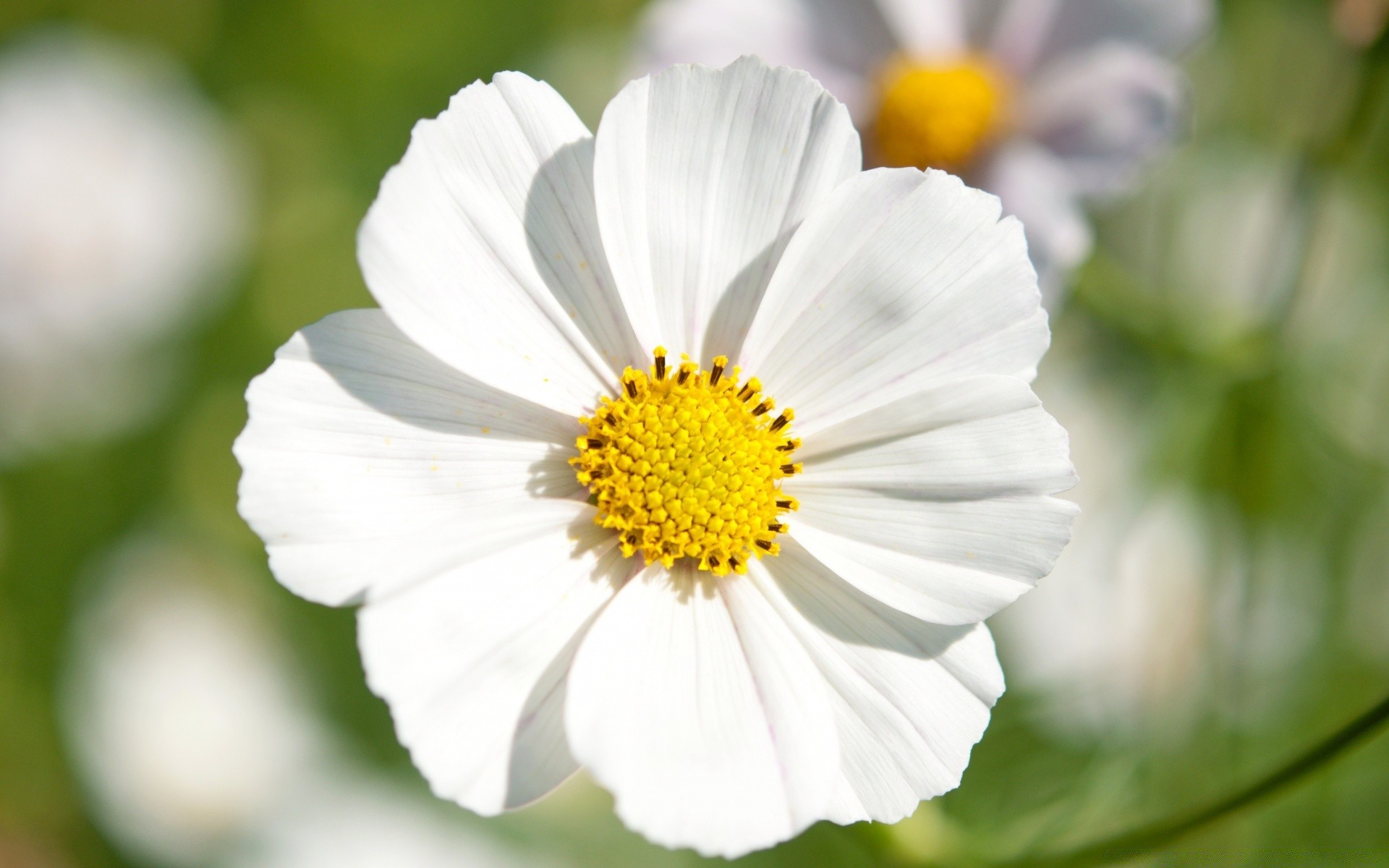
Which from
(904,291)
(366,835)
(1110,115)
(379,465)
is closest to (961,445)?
(904,291)

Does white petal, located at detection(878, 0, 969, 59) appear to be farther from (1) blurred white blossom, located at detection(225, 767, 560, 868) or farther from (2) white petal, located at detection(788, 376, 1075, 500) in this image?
(1) blurred white blossom, located at detection(225, 767, 560, 868)

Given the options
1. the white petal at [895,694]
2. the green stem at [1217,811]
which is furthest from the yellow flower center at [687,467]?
the green stem at [1217,811]

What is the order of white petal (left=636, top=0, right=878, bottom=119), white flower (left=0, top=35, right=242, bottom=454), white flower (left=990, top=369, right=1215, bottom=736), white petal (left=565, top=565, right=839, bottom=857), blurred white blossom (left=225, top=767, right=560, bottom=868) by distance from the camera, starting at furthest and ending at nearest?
1. white flower (left=0, top=35, right=242, bottom=454)
2. blurred white blossom (left=225, top=767, right=560, bottom=868)
3. white flower (left=990, top=369, right=1215, bottom=736)
4. white petal (left=636, top=0, right=878, bottom=119)
5. white petal (left=565, top=565, right=839, bottom=857)

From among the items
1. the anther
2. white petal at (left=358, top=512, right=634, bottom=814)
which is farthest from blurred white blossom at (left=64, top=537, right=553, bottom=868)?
the anther

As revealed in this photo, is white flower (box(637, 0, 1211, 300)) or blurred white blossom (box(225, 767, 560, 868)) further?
blurred white blossom (box(225, 767, 560, 868))

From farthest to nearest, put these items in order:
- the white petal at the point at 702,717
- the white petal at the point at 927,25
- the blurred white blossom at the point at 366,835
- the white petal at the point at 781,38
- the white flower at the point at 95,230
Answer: the white flower at the point at 95,230, the blurred white blossom at the point at 366,835, the white petal at the point at 927,25, the white petal at the point at 781,38, the white petal at the point at 702,717

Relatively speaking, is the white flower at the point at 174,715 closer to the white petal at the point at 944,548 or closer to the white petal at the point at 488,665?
the white petal at the point at 488,665

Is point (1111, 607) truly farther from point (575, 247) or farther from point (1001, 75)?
point (575, 247)

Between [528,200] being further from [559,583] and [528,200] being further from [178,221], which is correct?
[178,221]
